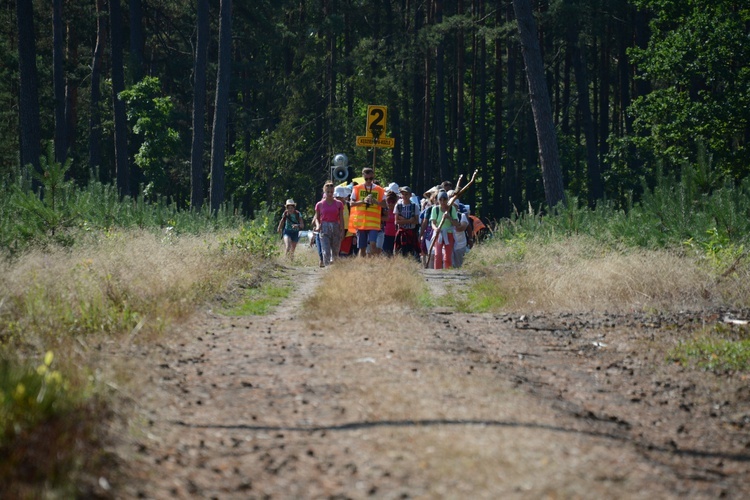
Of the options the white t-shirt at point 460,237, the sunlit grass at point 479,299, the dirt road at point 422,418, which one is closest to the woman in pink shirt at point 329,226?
the white t-shirt at point 460,237

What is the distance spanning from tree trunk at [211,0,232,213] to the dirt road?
19569 millimetres

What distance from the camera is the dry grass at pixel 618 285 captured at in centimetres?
1311

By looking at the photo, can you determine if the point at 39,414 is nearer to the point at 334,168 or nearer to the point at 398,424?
the point at 398,424

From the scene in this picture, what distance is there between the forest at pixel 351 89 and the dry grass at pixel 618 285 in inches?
615

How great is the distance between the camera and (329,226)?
20.8m

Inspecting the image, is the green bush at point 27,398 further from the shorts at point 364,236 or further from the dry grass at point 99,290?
the shorts at point 364,236

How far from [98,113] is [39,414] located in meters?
42.7

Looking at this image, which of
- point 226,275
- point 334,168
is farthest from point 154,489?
point 334,168

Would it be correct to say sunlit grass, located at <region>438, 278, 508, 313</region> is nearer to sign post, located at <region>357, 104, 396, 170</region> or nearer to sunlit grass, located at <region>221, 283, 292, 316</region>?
sunlit grass, located at <region>221, 283, 292, 316</region>

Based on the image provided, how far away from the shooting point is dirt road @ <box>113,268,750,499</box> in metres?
5.23

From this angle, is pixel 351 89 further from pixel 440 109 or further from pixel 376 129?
pixel 376 129

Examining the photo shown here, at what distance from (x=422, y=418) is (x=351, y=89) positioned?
5207 centimetres

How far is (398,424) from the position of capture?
6191 millimetres

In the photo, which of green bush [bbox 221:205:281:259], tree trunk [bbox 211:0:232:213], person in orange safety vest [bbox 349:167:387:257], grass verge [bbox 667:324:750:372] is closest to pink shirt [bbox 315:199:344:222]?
person in orange safety vest [bbox 349:167:387:257]
